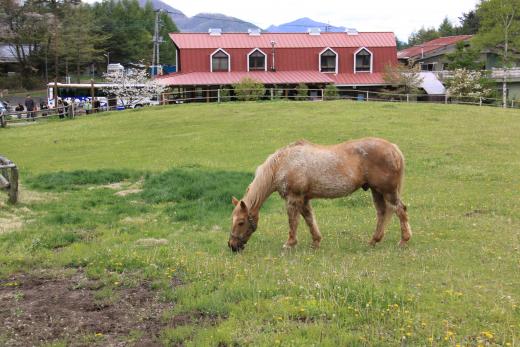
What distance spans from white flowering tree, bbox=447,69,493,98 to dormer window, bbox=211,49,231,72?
22627 millimetres

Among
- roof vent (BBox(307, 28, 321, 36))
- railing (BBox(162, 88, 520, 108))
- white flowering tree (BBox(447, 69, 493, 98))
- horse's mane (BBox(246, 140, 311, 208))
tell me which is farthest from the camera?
roof vent (BBox(307, 28, 321, 36))

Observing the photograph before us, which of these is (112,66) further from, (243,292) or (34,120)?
(243,292)

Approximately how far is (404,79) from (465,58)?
45.3ft

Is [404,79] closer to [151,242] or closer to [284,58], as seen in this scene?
[284,58]

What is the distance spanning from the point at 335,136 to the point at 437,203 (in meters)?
12.3

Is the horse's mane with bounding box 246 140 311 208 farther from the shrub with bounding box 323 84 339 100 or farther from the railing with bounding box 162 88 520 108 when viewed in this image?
the shrub with bounding box 323 84 339 100

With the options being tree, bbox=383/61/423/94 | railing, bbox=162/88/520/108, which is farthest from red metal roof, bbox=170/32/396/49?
railing, bbox=162/88/520/108

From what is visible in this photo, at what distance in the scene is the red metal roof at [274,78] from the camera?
51969 mm

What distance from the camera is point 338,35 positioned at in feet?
197

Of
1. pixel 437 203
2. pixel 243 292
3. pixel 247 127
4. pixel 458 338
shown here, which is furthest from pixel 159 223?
pixel 247 127

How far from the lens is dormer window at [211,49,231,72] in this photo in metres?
54.9

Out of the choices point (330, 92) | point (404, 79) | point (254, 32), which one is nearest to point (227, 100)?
point (330, 92)

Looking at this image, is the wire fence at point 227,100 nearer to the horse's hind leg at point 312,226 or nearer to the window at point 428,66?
the window at point 428,66

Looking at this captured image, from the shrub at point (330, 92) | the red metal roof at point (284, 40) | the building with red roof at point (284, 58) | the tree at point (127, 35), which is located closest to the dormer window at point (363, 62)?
the building with red roof at point (284, 58)
